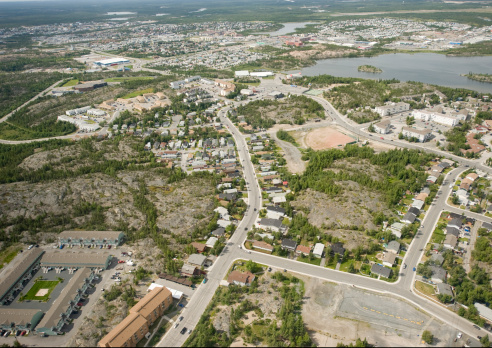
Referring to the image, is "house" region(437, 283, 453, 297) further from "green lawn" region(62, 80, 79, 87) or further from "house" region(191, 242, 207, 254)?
"green lawn" region(62, 80, 79, 87)

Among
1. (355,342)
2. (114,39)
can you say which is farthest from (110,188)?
(114,39)

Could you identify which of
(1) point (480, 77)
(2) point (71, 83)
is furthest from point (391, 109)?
(2) point (71, 83)

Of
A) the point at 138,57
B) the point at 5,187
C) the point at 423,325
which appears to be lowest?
the point at 423,325

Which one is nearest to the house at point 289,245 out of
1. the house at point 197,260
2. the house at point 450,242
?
the house at point 197,260

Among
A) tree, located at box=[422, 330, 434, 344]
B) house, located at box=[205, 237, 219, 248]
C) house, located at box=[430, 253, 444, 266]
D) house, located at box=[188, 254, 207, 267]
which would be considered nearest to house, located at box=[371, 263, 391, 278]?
house, located at box=[430, 253, 444, 266]

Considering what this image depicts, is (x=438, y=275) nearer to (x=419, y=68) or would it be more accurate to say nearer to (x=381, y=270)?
(x=381, y=270)

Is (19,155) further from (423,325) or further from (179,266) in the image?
(423,325)

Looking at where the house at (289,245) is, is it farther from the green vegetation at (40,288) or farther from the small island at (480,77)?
the small island at (480,77)

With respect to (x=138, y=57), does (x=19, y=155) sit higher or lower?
lower
